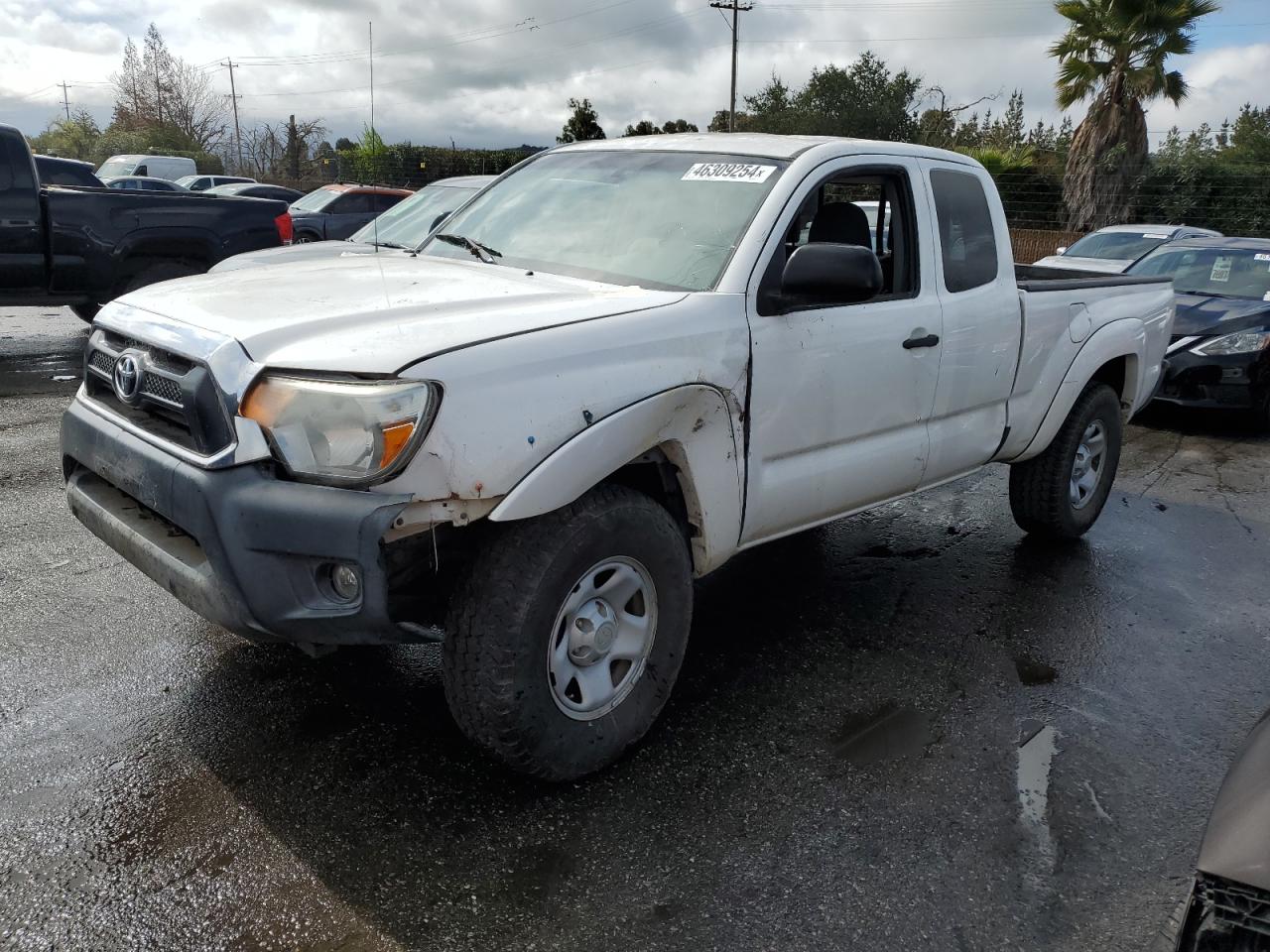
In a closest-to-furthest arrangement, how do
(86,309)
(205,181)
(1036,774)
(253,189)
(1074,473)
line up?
(1036,774) < (1074,473) < (86,309) < (253,189) < (205,181)

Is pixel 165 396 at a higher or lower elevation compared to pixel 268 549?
higher

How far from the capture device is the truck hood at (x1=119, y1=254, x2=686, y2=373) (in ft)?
8.79

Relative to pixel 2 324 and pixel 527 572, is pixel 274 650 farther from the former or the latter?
pixel 2 324

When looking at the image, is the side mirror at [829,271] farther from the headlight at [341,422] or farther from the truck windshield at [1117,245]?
the truck windshield at [1117,245]

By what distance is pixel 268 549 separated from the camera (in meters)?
2.57

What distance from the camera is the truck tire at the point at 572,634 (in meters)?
2.74

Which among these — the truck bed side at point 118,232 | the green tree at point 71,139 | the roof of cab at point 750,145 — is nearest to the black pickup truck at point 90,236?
the truck bed side at point 118,232

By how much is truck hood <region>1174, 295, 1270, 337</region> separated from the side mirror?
6534mm

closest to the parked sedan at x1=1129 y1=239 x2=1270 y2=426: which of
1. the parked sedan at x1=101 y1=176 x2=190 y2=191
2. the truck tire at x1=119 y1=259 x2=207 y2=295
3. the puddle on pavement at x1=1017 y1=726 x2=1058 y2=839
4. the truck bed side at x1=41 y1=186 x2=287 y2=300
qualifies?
the puddle on pavement at x1=1017 y1=726 x2=1058 y2=839

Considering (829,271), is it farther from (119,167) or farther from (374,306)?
(119,167)

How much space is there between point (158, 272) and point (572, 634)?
8315 mm

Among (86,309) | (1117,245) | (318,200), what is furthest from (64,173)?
(1117,245)

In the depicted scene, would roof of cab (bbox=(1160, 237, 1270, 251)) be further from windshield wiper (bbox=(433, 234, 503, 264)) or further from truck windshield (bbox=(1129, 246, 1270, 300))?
windshield wiper (bbox=(433, 234, 503, 264))

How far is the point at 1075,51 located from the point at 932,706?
799 inches
